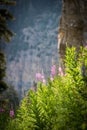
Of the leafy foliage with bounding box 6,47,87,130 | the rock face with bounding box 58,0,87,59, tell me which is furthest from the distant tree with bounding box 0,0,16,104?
the leafy foliage with bounding box 6,47,87,130

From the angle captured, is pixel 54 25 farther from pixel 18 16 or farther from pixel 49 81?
pixel 49 81

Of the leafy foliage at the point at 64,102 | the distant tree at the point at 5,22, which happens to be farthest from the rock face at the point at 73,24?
the leafy foliage at the point at 64,102

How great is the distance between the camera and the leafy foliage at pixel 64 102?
2.74 metres

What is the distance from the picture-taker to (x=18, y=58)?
472 feet

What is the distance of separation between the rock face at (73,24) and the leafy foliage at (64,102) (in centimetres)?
954

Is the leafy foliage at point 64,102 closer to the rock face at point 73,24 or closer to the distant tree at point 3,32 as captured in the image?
the distant tree at point 3,32

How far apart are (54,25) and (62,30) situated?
136 metres

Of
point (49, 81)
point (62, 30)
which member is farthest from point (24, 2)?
point (49, 81)

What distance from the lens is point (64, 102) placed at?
9.48ft

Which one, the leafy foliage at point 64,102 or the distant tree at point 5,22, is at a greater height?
the distant tree at point 5,22

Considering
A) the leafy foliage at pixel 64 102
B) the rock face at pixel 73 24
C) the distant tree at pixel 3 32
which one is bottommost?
the leafy foliage at pixel 64 102

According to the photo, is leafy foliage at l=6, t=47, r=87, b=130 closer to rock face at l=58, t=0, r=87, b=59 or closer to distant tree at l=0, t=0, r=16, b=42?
distant tree at l=0, t=0, r=16, b=42

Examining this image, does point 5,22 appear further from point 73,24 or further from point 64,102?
point 64,102

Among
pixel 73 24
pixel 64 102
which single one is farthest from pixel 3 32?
pixel 64 102
